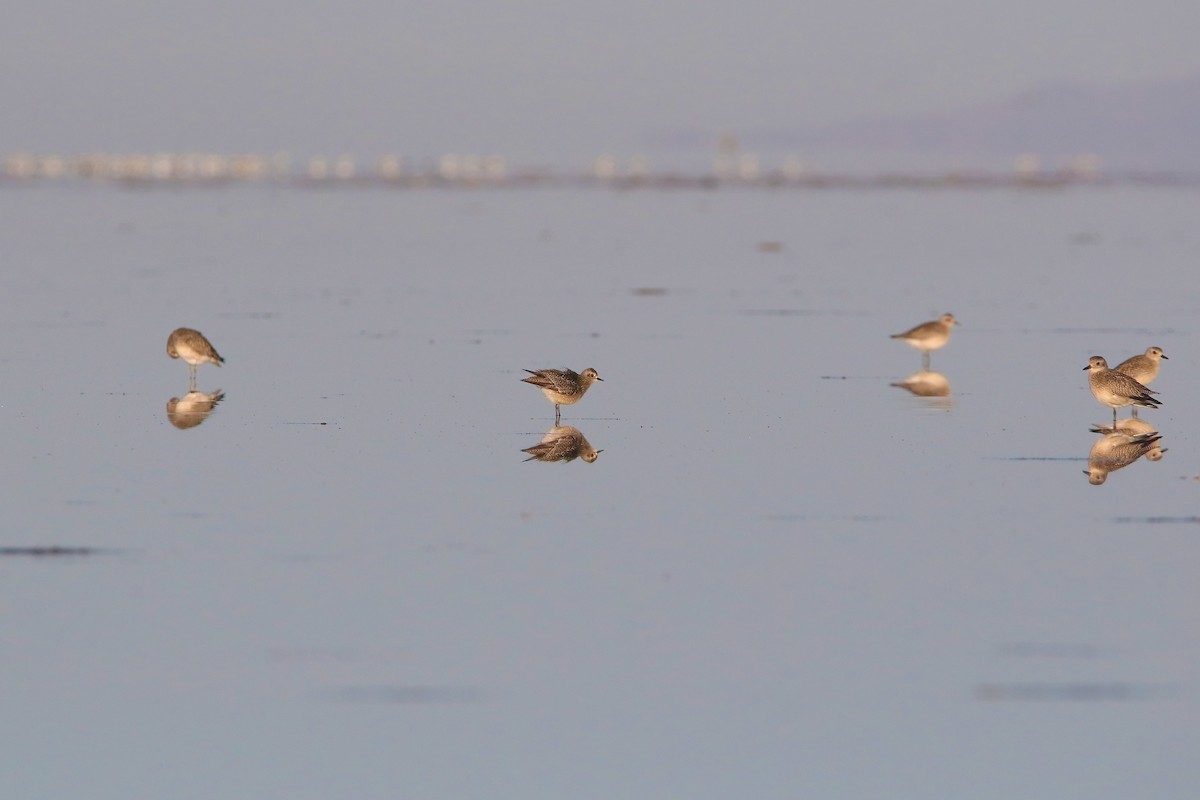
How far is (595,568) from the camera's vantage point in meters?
10.5

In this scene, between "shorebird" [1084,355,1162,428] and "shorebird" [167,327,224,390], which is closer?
"shorebird" [1084,355,1162,428]

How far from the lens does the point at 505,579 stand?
404 inches

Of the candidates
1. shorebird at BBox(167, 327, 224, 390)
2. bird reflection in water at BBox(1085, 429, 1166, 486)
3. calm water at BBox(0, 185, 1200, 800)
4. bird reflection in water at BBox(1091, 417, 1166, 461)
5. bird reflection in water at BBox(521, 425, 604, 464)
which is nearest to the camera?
calm water at BBox(0, 185, 1200, 800)

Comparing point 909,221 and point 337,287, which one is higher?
point 909,221

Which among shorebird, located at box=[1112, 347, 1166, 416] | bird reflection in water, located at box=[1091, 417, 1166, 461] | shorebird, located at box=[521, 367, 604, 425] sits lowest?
bird reflection in water, located at box=[1091, 417, 1166, 461]

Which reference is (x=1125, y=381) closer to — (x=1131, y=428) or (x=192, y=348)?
(x=1131, y=428)

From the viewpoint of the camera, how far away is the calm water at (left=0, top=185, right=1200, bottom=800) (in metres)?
7.54

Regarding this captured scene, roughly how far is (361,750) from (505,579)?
2.78 metres

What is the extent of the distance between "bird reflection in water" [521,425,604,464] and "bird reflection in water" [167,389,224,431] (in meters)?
3.01

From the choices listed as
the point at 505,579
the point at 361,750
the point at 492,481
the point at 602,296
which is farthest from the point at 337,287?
the point at 361,750

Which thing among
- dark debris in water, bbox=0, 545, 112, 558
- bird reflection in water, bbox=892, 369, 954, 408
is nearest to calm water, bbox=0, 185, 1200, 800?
dark debris in water, bbox=0, 545, 112, 558

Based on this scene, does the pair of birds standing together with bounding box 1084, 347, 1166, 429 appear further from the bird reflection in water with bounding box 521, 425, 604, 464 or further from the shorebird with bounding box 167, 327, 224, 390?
the shorebird with bounding box 167, 327, 224, 390

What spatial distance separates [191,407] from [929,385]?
7242 millimetres

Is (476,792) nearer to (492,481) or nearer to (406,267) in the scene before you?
(492,481)
